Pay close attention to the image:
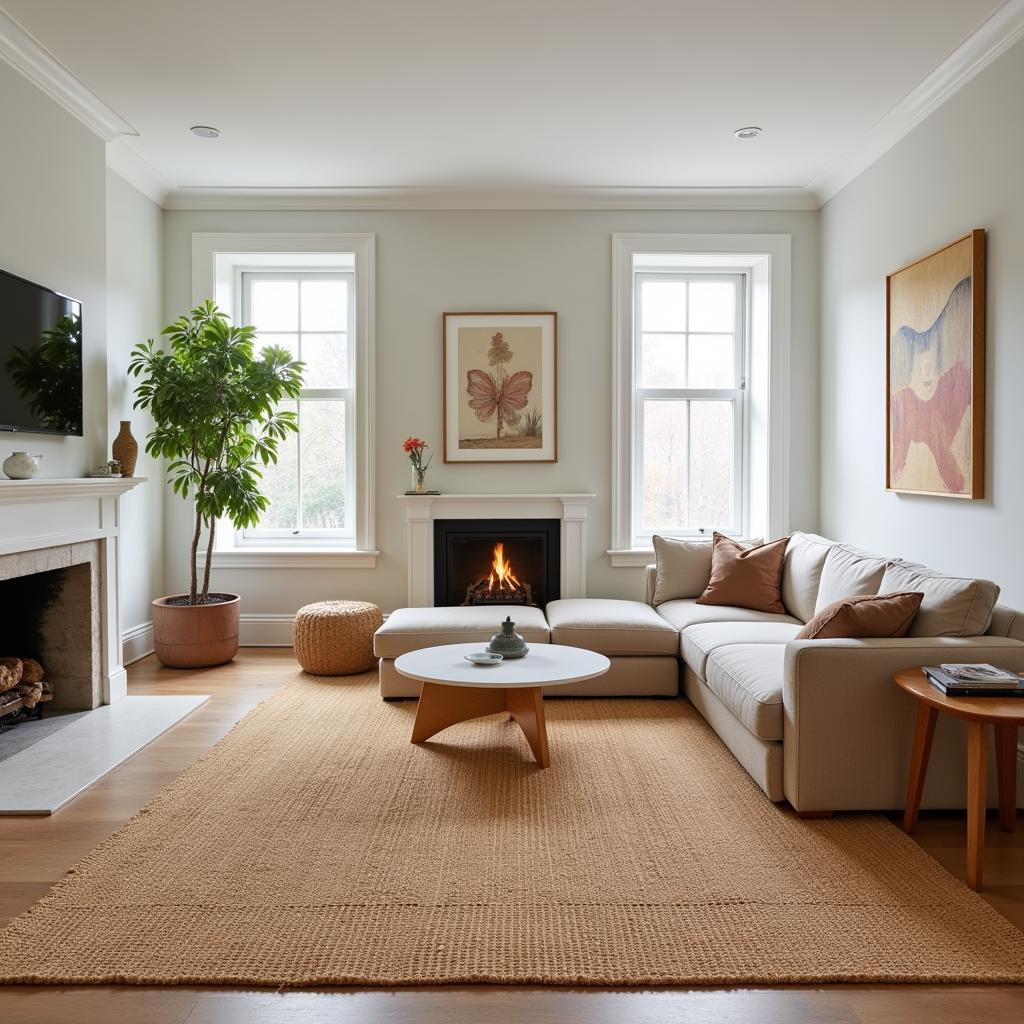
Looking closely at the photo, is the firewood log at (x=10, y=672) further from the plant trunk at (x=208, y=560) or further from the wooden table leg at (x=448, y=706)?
the wooden table leg at (x=448, y=706)

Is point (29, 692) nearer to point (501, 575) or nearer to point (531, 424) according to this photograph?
point (501, 575)

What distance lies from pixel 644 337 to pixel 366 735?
10.4ft

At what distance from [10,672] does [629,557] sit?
3.36 meters

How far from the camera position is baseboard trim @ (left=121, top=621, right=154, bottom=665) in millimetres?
4805

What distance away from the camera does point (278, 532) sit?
545cm

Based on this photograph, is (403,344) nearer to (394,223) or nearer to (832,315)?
(394,223)

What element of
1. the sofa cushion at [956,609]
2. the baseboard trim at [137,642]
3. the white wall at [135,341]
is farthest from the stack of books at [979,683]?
the baseboard trim at [137,642]

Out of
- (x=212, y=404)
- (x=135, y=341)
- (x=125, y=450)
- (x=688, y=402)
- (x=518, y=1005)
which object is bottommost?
(x=518, y=1005)

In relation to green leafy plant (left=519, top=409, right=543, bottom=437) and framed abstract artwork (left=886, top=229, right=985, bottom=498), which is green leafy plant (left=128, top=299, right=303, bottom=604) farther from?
framed abstract artwork (left=886, top=229, right=985, bottom=498)

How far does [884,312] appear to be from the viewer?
4.25 metres

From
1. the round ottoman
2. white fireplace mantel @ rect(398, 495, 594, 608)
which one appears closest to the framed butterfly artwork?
white fireplace mantel @ rect(398, 495, 594, 608)

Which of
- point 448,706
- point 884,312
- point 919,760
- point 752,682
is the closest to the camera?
point 919,760

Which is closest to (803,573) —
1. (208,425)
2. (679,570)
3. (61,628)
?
(679,570)

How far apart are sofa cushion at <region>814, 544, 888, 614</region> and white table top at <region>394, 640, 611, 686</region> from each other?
1.05m
